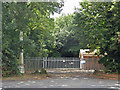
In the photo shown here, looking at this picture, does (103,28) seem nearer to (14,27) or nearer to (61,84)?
(61,84)

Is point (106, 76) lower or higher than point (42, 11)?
lower

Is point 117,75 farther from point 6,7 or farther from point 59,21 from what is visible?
point 59,21

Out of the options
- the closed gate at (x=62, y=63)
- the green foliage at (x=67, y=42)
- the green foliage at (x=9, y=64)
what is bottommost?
the closed gate at (x=62, y=63)

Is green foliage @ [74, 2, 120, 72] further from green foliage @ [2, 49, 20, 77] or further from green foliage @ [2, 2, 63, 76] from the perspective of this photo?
green foliage @ [2, 49, 20, 77]

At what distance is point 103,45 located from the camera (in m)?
16.4

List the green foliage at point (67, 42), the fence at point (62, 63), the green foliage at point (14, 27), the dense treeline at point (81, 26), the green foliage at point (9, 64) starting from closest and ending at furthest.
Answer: the green foliage at point (9, 64) < the green foliage at point (14, 27) < the dense treeline at point (81, 26) < the fence at point (62, 63) < the green foliage at point (67, 42)

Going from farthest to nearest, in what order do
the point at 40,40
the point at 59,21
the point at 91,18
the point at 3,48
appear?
1. the point at 59,21
2. the point at 40,40
3. the point at 91,18
4. the point at 3,48

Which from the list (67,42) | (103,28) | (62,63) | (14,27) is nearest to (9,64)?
(14,27)

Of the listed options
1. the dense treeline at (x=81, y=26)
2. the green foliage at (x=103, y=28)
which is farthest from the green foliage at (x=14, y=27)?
the green foliage at (x=103, y=28)

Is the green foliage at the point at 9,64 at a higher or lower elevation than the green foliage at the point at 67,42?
lower

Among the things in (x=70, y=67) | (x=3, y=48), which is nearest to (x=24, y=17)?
(x=3, y=48)

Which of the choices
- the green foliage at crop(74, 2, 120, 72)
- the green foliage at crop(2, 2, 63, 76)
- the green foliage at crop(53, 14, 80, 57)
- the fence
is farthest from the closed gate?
the green foliage at crop(2, 2, 63, 76)

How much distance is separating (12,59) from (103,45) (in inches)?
323

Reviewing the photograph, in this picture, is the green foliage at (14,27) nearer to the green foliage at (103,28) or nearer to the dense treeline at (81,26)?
the dense treeline at (81,26)
